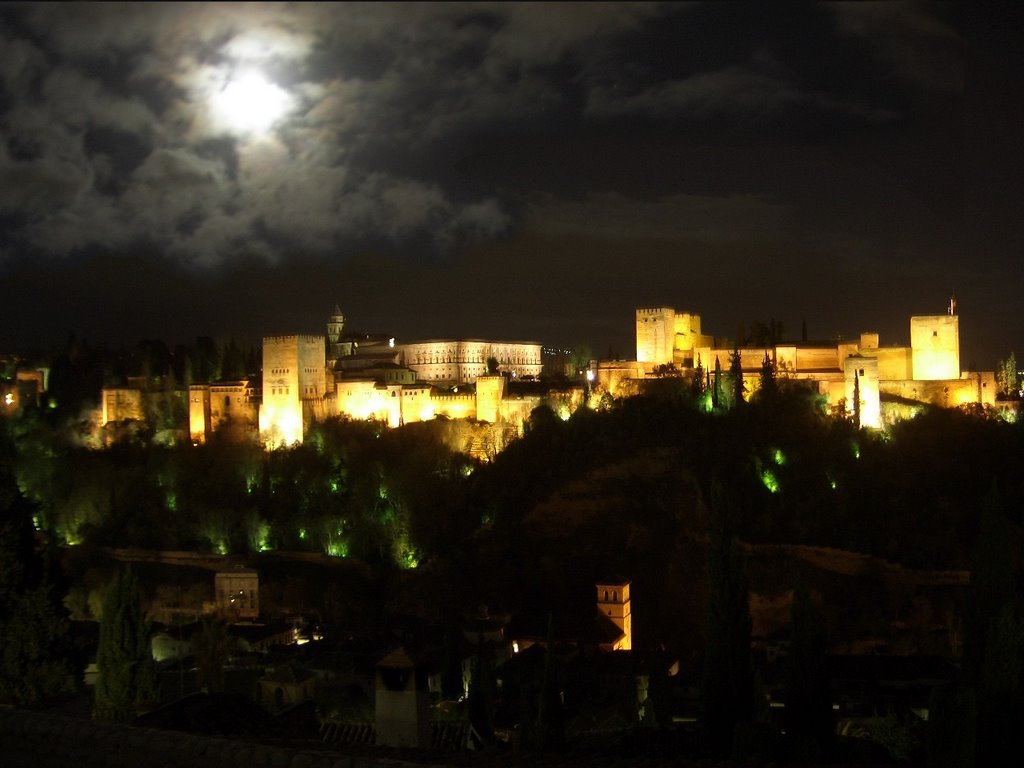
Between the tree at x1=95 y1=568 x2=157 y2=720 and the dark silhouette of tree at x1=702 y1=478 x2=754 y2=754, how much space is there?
32.9ft

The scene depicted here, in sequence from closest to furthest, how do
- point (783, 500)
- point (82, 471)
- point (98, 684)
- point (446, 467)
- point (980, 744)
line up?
point (980, 744), point (98, 684), point (783, 500), point (446, 467), point (82, 471)

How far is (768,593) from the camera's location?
39438mm

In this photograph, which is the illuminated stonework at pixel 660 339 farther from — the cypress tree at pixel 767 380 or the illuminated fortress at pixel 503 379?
the cypress tree at pixel 767 380

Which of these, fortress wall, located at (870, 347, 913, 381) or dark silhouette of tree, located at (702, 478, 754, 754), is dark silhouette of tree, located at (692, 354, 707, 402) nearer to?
fortress wall, located at (870, 347, 913, 381)

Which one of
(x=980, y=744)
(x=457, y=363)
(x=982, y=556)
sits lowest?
(x=980, y=744)

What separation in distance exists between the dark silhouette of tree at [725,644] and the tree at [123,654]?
10.0 meters

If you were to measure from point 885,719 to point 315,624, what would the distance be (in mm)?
23659

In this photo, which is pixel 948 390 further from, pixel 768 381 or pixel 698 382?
pixel 698 382

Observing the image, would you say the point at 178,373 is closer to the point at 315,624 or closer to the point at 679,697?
the point at 315,624

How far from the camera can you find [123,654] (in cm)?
1883

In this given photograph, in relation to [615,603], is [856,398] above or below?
above

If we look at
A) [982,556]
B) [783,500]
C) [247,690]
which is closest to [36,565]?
[247,690]

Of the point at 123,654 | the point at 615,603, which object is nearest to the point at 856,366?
the point at 615,603

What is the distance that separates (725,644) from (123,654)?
10.9m
